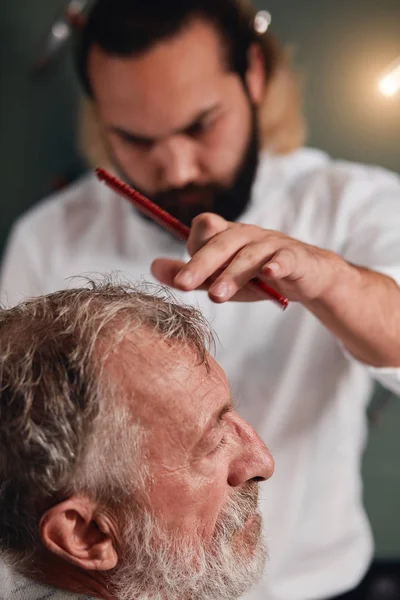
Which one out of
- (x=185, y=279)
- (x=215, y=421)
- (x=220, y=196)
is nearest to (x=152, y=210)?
(x=185, y=279)

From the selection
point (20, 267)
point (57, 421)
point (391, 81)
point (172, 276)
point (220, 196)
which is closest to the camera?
point (57, 421)

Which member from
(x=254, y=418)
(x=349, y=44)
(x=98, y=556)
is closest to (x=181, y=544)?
(x=98, y=556)

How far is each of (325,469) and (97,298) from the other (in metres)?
0.63

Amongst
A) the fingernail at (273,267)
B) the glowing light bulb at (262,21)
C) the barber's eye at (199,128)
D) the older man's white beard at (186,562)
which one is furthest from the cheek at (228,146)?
the older man's white beard at (186,562)

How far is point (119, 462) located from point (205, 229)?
24cm

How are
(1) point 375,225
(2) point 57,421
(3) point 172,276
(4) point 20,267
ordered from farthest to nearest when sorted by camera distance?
(4) point 20,267, (1) point 375,225, (3) point 172,276, (2) point 57,421

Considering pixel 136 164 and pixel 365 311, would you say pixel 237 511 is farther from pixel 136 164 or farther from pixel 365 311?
pixel 136 164

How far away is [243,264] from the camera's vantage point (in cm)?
60

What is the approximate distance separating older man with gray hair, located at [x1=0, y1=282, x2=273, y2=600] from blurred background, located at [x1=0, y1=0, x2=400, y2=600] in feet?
1.99

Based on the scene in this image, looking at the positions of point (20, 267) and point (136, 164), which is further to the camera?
point (20, 267)

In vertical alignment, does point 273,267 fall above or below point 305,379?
above

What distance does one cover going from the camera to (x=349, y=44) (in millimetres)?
1104

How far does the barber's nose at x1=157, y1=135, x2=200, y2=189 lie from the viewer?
990 millimetres

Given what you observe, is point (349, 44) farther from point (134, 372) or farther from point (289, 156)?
point (134, 372)
